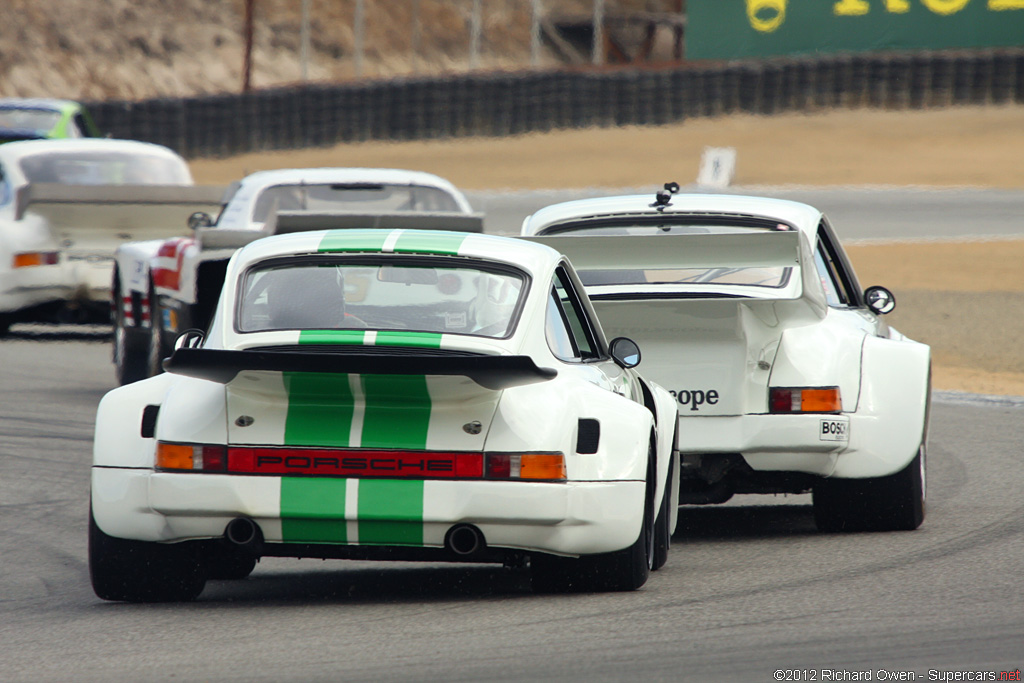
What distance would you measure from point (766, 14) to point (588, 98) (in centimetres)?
518

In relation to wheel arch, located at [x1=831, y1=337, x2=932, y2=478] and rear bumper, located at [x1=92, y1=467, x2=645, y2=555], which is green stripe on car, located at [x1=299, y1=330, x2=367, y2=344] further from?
wheel arch, located at [x1=831, y1=337, x2=932, y2=478]

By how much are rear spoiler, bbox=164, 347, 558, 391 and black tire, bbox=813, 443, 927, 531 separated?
2399 millimetres

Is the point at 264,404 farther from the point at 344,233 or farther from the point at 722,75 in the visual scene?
the point at 722,75

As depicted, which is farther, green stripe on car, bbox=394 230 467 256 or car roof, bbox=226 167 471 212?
car roof, bbox=226 167 471 212

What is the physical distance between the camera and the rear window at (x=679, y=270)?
8.00m

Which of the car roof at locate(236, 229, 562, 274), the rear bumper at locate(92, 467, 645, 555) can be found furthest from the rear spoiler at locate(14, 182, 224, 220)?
the rear bumper at locate(92, 467, 645, 555)

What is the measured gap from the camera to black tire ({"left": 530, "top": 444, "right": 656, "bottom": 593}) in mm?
5977

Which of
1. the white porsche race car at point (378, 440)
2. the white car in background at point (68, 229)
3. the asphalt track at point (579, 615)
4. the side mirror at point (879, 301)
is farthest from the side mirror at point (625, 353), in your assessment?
the white car in background at point (68, 229)

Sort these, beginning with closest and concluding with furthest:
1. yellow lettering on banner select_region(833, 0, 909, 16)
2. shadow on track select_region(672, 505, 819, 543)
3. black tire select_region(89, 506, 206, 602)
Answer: black tire select_region(89, 506, 206, 602), shadow on track select_region(672, 505, 819, 543), yellow lettering on banner select_region(833, 0, 909, 16)

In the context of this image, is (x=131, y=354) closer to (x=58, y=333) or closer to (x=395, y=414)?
(x=58, y=333)

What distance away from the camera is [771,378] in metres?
7.47

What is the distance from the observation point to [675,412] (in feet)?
23.0

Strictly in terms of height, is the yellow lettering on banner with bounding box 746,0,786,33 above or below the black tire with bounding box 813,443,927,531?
above

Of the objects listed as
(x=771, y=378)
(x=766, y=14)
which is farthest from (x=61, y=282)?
(x=766, y=14)
